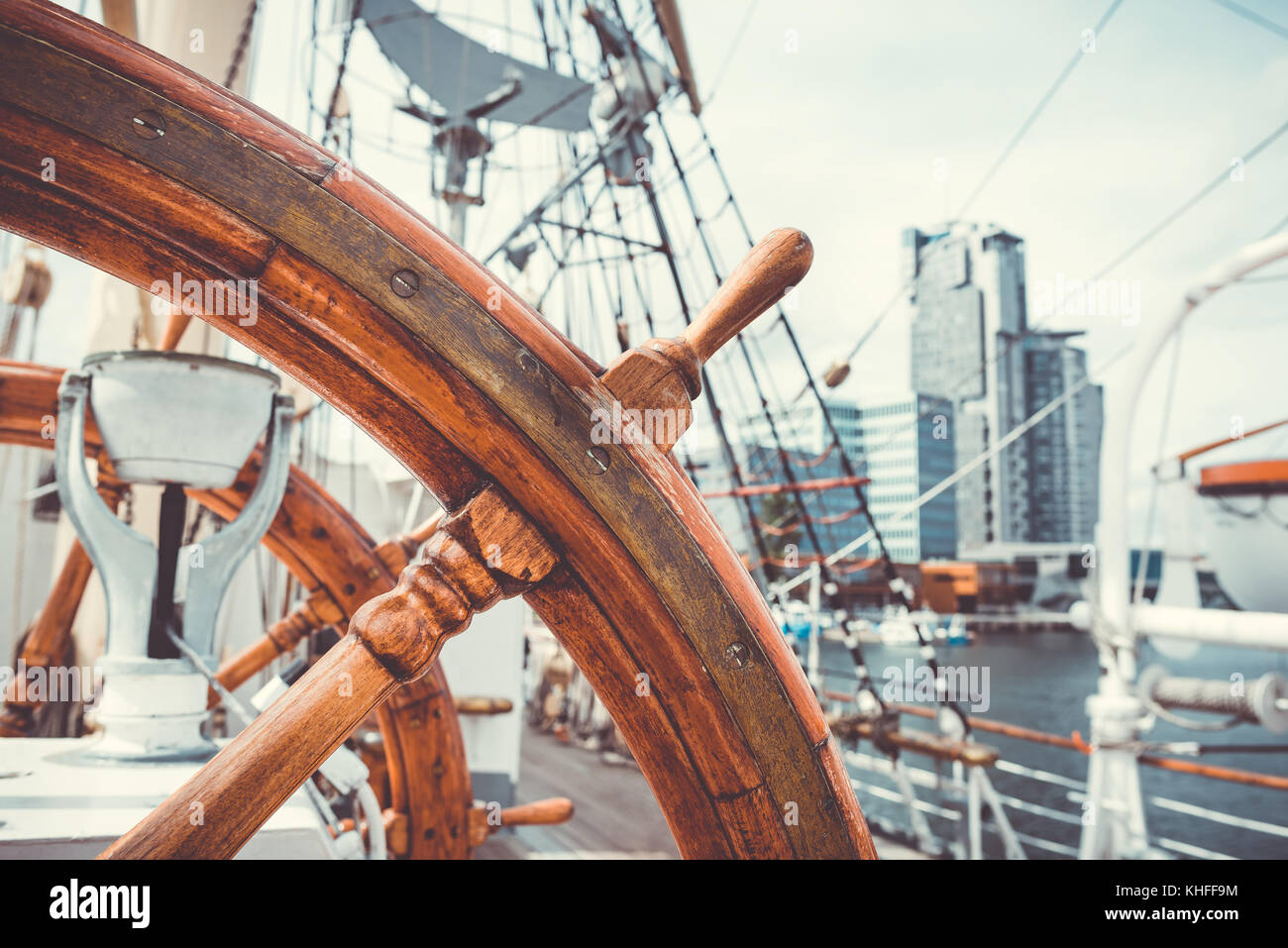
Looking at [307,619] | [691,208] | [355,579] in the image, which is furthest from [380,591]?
[691,208]

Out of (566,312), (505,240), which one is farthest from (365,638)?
(566,312)

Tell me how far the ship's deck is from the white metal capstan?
4.90 feet

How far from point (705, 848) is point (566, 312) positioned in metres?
5.54

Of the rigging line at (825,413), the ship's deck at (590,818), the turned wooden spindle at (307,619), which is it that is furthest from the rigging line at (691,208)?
the turned wooden spindle at (307,619)

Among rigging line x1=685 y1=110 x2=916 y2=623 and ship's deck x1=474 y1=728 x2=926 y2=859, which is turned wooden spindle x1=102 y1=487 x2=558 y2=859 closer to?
ship's deck x1=474 y1=728 x2=926 y2=859

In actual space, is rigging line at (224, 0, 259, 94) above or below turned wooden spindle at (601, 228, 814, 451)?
above

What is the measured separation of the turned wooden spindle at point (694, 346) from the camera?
0.44 m

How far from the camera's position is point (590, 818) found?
140 inches

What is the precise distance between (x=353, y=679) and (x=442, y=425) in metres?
0.13

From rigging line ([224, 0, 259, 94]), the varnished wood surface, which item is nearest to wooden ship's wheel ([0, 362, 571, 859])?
the varnished wood surface

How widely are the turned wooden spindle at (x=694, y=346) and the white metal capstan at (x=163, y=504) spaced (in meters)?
0.63

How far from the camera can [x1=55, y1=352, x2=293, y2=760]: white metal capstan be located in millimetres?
853

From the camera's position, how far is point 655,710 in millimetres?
430

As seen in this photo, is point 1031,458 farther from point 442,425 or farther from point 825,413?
point 442,425
